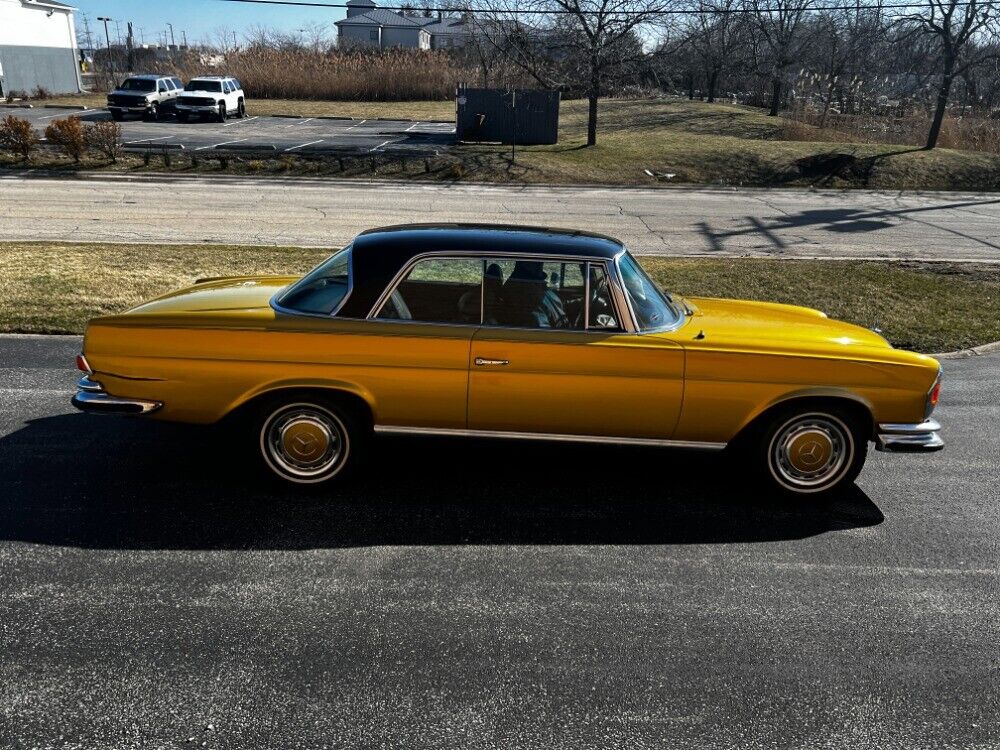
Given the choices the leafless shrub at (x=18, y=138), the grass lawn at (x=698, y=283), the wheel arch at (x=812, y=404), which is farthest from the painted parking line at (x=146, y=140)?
the wheel arch at (x=812, y=404)

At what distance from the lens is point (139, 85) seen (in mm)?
36250

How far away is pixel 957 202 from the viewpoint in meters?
23.6

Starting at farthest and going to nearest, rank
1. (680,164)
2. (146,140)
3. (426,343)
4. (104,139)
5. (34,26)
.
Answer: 1. (34,26)
2. (146,140)
3. (680,164)
4. (104,139)
5. (426,343)

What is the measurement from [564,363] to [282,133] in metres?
31.4

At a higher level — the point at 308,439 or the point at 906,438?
the point at 906,438

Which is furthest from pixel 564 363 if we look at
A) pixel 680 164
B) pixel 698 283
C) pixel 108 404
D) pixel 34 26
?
pixel 34 26

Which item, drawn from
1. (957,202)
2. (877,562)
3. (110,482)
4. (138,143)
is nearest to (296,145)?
(138,143)

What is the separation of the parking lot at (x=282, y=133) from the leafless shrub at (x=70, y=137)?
2.70 meters

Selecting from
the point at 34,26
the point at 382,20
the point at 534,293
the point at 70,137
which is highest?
the point at 382,20

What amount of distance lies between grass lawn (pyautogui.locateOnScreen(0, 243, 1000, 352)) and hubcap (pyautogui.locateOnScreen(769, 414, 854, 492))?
4492 millimetres

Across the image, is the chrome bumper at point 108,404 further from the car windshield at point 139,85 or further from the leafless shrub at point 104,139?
the car windshield at point 139,85

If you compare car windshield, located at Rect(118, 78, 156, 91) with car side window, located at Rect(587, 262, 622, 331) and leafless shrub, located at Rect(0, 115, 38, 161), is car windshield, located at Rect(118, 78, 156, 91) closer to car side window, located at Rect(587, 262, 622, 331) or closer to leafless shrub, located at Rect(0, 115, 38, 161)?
leafless shrub, located at Rect(0, 115, 38, 161)

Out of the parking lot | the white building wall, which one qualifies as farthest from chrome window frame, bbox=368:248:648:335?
the white building wall

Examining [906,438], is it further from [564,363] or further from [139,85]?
[139,85]
